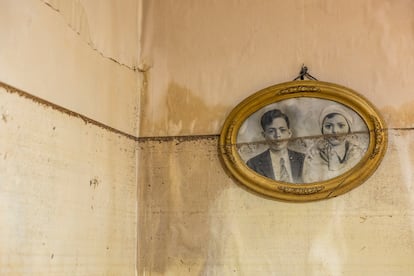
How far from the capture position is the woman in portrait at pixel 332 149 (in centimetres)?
197

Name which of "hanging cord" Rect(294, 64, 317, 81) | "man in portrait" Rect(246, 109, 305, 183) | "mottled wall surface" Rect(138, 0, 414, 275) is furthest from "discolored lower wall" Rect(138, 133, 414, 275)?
"hanging cord" Rect(294, 64, 317, 81)

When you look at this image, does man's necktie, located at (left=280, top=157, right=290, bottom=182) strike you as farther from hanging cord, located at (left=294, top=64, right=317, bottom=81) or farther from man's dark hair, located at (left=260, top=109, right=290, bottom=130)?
hanging cord, located at (left=294, top=64, right=317, bottom=81)

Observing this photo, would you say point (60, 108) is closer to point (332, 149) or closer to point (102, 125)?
point (102, 125)

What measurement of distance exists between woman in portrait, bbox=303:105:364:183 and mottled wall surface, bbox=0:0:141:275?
2.35 feet

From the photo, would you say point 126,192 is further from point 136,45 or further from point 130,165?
point 136,45

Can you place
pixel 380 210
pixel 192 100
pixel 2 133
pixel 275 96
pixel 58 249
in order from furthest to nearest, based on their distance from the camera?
pixel 192 100, pixel 275 96, pixel 380 210, pixel 58 249, pixel 2 133

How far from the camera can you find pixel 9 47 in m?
1.50

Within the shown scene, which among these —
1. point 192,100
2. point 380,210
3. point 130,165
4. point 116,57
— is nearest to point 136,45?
point 116,57

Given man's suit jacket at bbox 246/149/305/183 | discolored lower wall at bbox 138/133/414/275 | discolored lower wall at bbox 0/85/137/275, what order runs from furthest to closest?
→ man's suit jacket at bbox 246/149/305/183
discolored lower wall at bbox 138/133/414/275
discolored lower wall at bbox 0/85/137/275

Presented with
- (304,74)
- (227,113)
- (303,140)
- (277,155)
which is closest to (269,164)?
(277,155)

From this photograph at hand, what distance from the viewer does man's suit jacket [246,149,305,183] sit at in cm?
201

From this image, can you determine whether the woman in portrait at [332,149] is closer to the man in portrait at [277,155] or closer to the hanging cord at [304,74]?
the man in portrait at [277,155]

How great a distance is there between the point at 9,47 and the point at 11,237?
1.73ft

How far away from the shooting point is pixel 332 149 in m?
1.99
